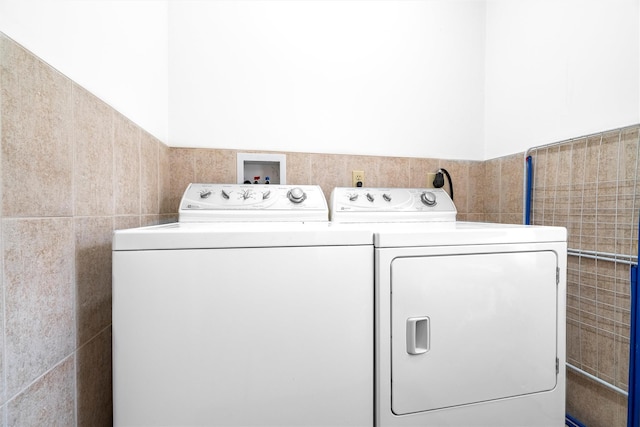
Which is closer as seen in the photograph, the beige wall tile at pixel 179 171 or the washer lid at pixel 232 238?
the washer lid at pixel 232 238

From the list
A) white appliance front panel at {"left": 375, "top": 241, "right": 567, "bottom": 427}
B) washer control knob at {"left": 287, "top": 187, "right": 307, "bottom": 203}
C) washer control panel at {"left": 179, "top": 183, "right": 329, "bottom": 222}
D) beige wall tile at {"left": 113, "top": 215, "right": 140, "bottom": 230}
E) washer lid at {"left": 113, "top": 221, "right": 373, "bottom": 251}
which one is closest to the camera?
washer lid at {"left": 113, "top": 221, "right": 373, "bottom": 251}

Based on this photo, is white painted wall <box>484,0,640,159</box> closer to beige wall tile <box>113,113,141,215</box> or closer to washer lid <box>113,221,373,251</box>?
washer lid <box>113,221,373,251</box>

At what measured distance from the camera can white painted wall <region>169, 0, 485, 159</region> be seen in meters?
1.55

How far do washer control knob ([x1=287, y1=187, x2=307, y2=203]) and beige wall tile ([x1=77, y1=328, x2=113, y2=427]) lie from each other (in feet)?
2.85

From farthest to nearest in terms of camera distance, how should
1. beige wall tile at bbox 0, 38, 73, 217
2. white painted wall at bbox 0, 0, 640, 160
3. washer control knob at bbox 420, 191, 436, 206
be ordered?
washer control knob at bbox 420, 191, 436, 206 < white painted wall at bbox 0, 0, 640, 160 < beige wall tile at bbox 0, 38, 73, 217

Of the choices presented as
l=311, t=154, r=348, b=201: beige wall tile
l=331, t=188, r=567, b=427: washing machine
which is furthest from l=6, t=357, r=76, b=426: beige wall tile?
l=311, t=154, r=348, b=201: beige wall tile

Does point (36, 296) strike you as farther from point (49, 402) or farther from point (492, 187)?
point (492, 187)

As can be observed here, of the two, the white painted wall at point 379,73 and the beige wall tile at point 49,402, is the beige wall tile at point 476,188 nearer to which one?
the white painted wall at point 379,73

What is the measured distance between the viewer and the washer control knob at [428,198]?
1541 mm

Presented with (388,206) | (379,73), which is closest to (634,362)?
(388,206)

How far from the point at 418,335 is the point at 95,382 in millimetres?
1003

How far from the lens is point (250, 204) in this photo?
1.37 meters

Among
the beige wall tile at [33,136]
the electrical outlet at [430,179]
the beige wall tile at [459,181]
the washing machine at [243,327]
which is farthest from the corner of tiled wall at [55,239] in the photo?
the beige wall tile at [459,181]

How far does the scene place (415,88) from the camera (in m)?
1.78
